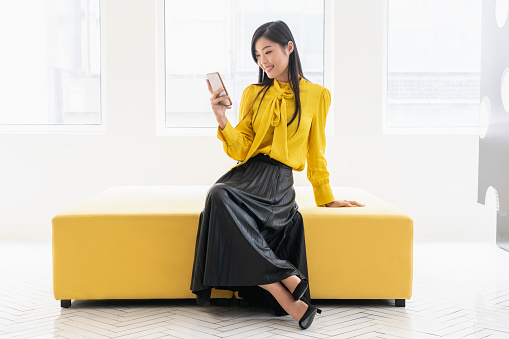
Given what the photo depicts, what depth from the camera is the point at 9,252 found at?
16.1 feet

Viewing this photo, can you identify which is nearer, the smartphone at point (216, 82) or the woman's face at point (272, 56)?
the smartphone at point (216, 82)

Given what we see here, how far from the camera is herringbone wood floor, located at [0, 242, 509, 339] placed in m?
2.94

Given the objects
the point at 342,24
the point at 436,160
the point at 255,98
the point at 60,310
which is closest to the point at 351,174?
the point at 436,160

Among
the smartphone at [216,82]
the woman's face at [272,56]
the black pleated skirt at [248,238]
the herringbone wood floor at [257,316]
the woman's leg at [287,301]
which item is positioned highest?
the woman's face at [272,56]

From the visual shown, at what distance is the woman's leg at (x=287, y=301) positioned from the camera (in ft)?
9.91

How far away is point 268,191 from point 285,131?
1.08ft

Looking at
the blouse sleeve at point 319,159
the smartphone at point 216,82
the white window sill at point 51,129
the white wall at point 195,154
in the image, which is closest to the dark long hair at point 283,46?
the blouse sleeve at point 319,159

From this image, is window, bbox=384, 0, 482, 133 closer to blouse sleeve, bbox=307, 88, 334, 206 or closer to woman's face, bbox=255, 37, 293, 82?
blouse sleeve, bbox=307, 88, 334, 206

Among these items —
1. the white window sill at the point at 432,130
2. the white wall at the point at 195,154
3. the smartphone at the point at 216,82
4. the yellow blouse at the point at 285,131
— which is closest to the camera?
the smartphone at the point at 216,82

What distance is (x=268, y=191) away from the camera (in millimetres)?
3305

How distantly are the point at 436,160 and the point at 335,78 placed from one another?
107 centimetres

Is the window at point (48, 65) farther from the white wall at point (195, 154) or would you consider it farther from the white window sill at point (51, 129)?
the white wall at point (195, 154)

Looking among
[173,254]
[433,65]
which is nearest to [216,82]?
[173,254]

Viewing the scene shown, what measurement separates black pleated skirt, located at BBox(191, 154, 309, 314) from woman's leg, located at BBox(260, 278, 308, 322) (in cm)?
5
